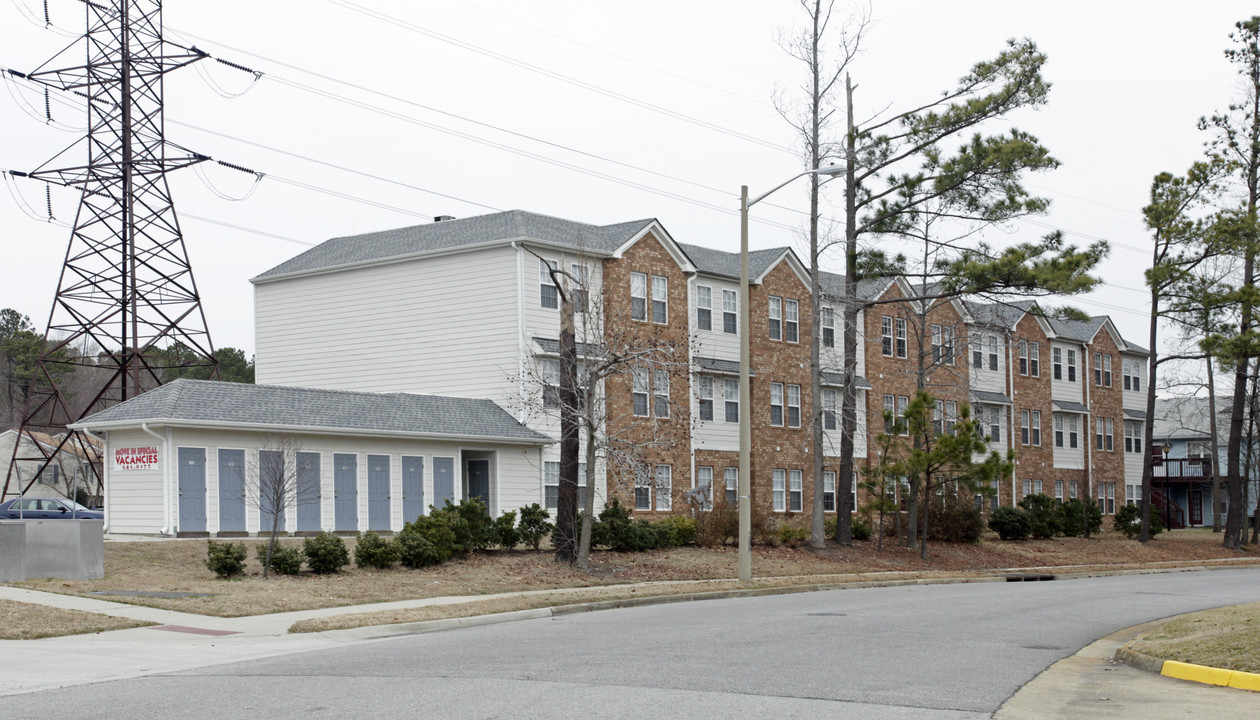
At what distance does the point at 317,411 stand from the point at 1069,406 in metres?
40.2

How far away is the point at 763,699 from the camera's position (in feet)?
35.0

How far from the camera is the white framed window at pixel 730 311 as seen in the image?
141 ft

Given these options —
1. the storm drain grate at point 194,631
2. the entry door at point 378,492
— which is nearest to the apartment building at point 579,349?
the entry door at point 378,492

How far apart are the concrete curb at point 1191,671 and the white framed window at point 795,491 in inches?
1209

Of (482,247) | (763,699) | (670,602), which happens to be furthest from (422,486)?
(763,699)

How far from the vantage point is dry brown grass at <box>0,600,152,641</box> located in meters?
15.5

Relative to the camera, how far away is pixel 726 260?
45062mm

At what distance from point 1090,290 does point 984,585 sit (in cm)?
920

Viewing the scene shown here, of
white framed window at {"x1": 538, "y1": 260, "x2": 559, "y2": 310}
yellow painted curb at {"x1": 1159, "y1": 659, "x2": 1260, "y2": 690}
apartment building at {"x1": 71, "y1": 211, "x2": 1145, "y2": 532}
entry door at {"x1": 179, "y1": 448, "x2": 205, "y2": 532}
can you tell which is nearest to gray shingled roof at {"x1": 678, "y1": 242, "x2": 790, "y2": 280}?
apartment building at {"x1": 71, "y1": 211, "x2": 1145, "y2": 532}

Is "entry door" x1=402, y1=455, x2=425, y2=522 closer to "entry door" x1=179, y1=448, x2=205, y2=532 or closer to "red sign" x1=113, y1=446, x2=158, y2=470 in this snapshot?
"entry door" x1=179, y1=448, x2=205, y2=532

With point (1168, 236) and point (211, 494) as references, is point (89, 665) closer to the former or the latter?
point (211, 494)

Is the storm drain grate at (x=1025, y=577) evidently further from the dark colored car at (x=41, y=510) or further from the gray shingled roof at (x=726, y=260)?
the dark colored car at (x=41, y=510)

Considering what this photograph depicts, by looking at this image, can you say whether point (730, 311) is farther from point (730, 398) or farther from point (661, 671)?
point (661, 671)

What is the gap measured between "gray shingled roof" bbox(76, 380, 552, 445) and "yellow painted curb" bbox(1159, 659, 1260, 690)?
21972mm
